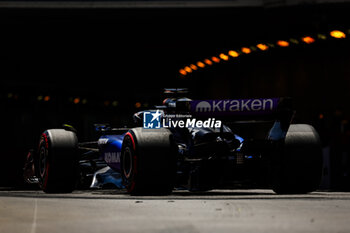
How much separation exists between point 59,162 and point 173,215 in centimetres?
501

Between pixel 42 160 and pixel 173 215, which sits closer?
pixel 173 215

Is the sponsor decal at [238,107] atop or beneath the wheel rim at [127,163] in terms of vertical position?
atop

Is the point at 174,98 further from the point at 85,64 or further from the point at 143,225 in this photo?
the point at 85,64

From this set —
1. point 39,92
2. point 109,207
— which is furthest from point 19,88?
point 109,207

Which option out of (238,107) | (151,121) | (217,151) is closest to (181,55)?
(151,121)

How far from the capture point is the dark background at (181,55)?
83.5 ft

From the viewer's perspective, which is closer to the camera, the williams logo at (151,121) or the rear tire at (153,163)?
the rear tire at (153,163)

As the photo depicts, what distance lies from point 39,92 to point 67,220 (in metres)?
34.3

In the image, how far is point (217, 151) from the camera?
12438mm

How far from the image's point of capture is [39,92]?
42031 mm

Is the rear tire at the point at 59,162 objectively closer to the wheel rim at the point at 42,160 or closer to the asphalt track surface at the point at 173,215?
the wheel rim at the point at 42,160

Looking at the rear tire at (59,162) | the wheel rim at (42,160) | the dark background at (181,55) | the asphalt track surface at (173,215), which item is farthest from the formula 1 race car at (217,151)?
the dark background at (181,55)

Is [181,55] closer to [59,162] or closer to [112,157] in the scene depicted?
[112,157]

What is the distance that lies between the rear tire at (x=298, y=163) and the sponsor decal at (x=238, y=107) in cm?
54
